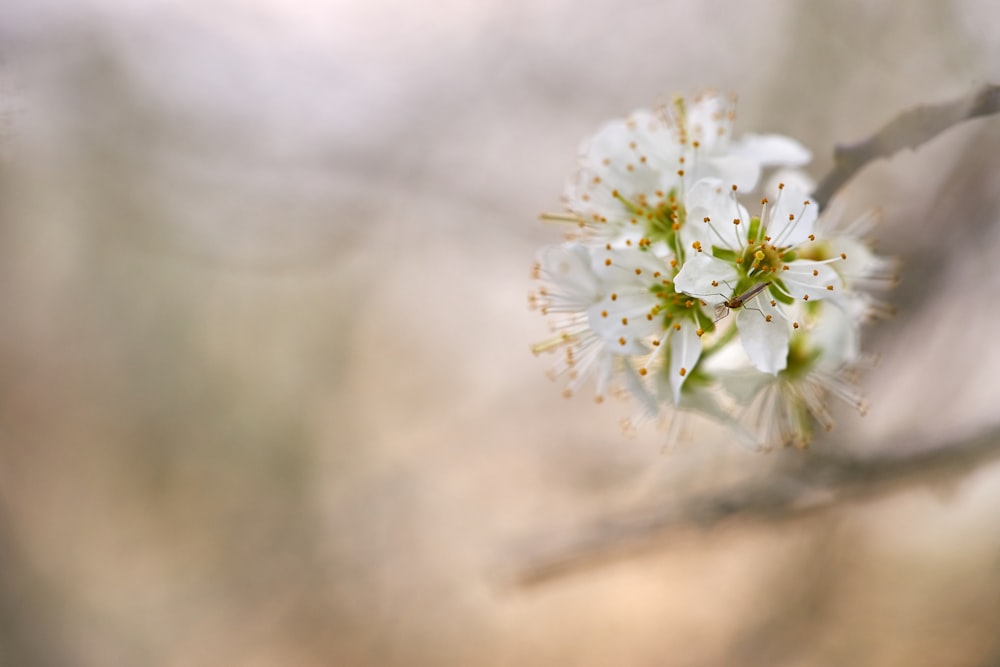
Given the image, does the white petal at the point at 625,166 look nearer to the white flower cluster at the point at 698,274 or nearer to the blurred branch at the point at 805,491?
the white flower cluster at the point at 698,274

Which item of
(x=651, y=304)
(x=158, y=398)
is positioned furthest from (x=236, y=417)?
(x=651, y=304)

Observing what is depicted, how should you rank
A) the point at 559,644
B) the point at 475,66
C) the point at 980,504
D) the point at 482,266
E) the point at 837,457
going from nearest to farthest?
the point at 837,457, the point at 980,504, the point at 559,644, the point at 475,66, the point at 482,266

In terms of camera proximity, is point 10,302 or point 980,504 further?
point 10,302

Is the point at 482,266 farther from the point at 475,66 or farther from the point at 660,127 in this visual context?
the point at 660,127

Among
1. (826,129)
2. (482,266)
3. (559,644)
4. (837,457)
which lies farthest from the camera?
(482,266)

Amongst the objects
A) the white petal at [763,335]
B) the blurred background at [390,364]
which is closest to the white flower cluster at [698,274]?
the white petal at [763,335]

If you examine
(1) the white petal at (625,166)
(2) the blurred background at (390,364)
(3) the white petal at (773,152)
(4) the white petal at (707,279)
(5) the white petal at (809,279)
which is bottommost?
(5) the white petal at (809,279)

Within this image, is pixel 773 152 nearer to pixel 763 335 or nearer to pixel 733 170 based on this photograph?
pixel 733 170
